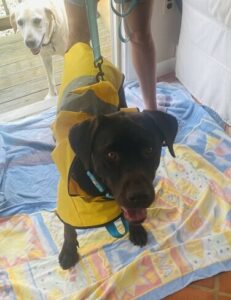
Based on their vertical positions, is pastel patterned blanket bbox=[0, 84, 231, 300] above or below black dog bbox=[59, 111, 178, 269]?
below

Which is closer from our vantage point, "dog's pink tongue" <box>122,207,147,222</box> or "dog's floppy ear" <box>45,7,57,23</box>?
"dog's pink tongue" <box>122,207,147,222</box>

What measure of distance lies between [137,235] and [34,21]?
4.53ft

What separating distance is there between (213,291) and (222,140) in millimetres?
869

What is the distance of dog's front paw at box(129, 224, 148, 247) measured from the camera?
148cm

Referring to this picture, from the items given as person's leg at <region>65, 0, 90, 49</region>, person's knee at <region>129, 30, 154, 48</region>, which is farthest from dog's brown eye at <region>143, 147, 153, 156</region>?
person's knee at <region>129, 30, 154, 48</region>

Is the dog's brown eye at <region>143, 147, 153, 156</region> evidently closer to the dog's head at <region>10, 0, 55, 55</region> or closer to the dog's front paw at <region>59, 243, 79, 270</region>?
the dog's front paw at <region>59, 243, 79, 270</region>

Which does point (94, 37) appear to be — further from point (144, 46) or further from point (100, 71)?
point (144, 46)

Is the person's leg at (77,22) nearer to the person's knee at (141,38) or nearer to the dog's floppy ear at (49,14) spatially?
the person's knee at (141,38)

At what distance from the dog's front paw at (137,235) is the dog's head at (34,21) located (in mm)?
1239

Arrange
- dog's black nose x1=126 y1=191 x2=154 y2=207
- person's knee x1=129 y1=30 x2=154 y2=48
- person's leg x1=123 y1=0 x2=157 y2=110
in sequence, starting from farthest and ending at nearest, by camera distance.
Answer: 1. person's knee x1=129 y1=30 x2=154 y2=48
2. person's leg x1=123 y1=0 x2=157 y2=110
3. dog's black nose x1=126 y1=191 x2=154 y2=207

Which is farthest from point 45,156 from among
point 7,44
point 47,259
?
point 7,44

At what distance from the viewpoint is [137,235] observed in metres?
1.48

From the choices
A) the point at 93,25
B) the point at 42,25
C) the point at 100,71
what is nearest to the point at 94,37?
the point at 93,25

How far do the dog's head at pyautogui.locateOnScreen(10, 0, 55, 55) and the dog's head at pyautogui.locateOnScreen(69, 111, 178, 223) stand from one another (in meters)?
1.18
